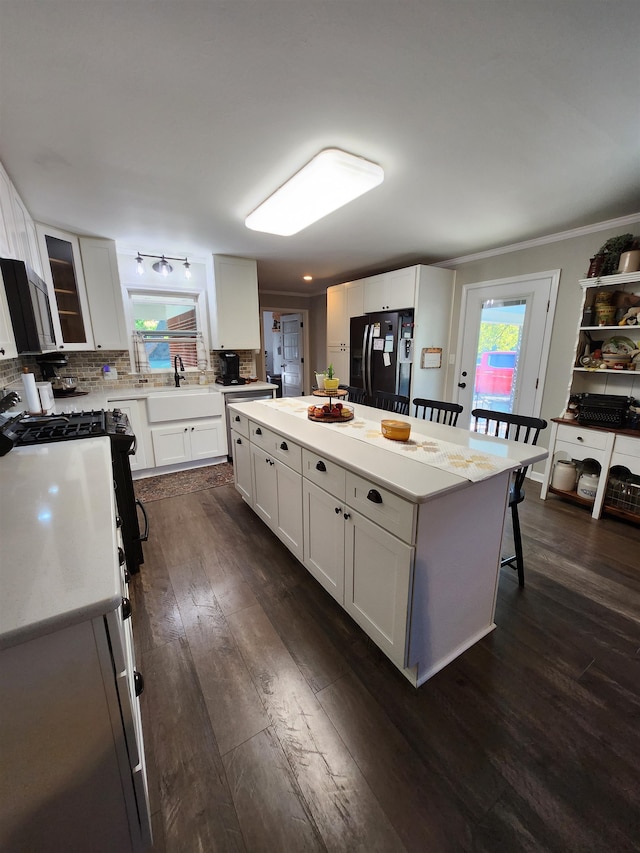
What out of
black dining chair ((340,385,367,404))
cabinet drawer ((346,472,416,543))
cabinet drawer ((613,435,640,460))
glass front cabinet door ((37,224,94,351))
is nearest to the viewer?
cabinet drawer ((346,472,416,543))

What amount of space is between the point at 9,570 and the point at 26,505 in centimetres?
39

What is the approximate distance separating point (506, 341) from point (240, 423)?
2932mm

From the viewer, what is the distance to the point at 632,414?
8.66 ft

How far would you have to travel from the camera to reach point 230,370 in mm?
4168

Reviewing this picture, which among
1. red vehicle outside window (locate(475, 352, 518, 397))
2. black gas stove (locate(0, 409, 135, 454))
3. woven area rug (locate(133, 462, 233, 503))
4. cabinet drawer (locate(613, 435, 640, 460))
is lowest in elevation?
woven area rug (locate(133, 462, 233, 503))

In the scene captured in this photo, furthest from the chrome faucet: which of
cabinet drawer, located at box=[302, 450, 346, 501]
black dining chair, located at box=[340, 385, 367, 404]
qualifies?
cabinet drawer, located at box=[302, 450, 346, 501]

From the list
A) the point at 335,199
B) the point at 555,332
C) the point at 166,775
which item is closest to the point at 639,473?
the point at 555,332

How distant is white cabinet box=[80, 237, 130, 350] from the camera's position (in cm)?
321

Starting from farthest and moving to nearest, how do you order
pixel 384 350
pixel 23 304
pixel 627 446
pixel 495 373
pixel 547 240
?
pixel 384 350
pixel 495 373
pixel 547 240
pixel 627 446
pixel 23 304

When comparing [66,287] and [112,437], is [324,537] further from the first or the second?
[66,287]

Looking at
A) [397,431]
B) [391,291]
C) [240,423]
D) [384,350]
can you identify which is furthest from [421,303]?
[397,431]

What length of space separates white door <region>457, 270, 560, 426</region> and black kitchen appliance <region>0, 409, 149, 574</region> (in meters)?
3.60

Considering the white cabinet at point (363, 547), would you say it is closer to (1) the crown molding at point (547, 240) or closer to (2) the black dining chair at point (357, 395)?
(2) the black dining chair at point (357, 395)

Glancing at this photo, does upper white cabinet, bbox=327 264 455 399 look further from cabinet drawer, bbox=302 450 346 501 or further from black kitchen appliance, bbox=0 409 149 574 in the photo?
black kitchen appliance, bbox=0 409 149 574
